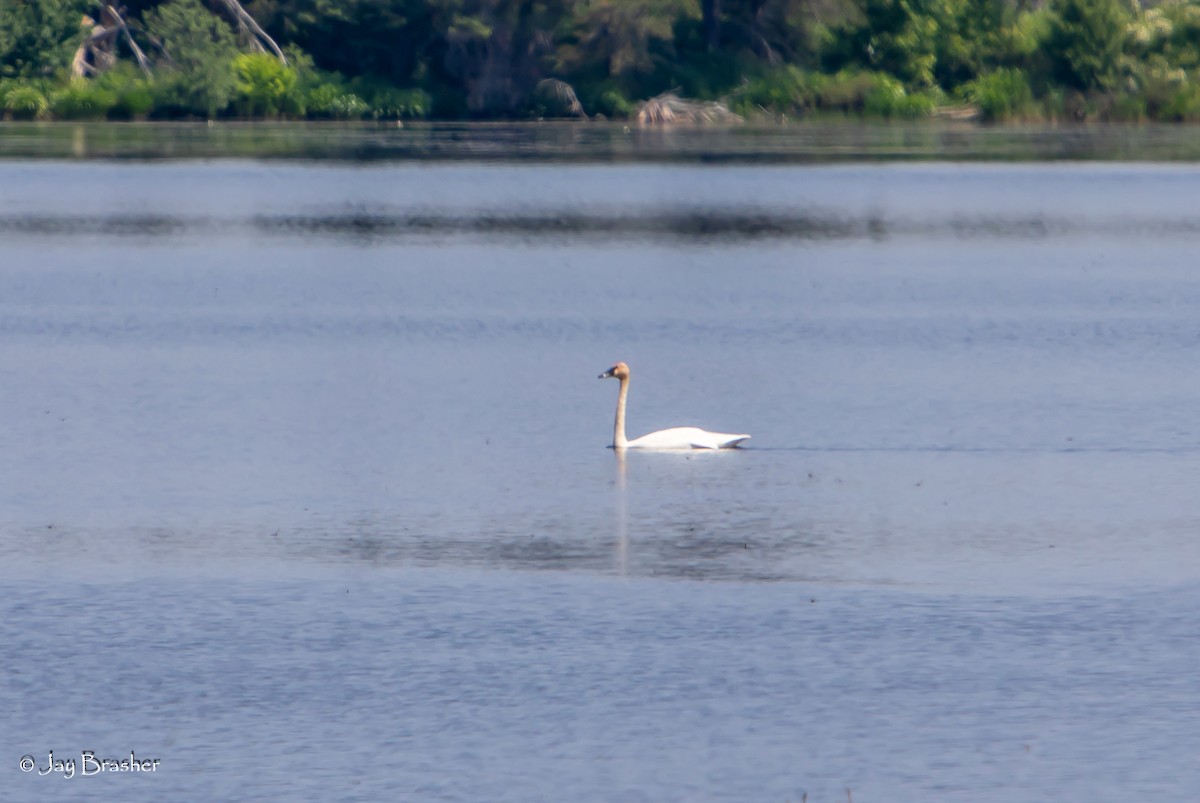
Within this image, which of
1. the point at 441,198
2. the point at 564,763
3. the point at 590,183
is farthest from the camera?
the point at 590,183

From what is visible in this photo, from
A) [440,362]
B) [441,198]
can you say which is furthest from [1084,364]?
[441,198]

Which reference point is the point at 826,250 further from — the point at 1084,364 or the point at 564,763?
the point at 564,763

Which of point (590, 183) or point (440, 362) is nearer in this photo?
point (440, 362)

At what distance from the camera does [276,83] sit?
106 metres

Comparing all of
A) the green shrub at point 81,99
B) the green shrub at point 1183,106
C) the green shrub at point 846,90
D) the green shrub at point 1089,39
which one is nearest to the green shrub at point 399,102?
the green shrub at point 81,99

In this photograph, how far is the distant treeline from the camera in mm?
100438

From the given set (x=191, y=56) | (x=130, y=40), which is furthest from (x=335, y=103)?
(x=130, y=40)

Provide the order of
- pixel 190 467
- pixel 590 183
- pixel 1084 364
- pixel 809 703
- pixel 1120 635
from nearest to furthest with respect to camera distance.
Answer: pixel 809 703 < pixel 1120 635 < pixel 190 467 < pixel 1084 364 < pixel 590 183

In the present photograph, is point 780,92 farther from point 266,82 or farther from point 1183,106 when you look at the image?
point 266,82

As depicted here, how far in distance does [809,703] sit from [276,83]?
9499cm

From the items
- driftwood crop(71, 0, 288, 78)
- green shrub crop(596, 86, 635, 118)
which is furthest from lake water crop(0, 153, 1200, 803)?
green shrub crop(596, 86, 635, 118)

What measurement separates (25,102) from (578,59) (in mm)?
23413

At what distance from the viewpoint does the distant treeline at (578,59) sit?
10044cm

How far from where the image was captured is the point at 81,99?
10394cm
